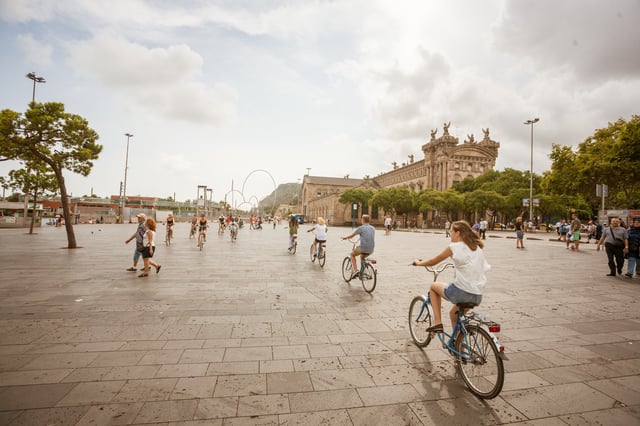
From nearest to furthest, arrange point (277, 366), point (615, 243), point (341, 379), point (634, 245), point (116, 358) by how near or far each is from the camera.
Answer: point (341, 379) < point (277, 366) < point (116, 358) < point (634, 245) < point (615, 243)

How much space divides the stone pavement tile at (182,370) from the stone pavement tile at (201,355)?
0.11m

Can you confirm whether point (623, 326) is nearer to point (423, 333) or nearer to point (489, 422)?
point (423, 333)

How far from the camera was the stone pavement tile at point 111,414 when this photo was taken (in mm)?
2897

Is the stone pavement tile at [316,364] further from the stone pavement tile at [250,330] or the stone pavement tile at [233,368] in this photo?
the stone pavement tile at [250,330]

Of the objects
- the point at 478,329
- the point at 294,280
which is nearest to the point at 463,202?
the point at 294,280

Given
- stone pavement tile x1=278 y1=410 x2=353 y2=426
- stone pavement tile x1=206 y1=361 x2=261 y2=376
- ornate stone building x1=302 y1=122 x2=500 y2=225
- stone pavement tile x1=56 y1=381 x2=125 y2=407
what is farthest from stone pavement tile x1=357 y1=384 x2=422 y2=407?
ornate stone building x1=302 y1=122 x2=500 y2=225

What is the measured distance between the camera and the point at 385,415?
10.0 ft

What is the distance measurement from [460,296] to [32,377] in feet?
15.2

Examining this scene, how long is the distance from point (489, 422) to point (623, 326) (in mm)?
4478

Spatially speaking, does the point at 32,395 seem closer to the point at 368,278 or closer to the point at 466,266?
the point at 466,266

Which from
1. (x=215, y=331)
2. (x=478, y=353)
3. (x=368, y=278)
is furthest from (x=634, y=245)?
(x=215, y=331)

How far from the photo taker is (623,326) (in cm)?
574

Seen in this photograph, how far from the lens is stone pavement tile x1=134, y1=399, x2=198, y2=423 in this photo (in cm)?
295

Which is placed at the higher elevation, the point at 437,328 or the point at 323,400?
the point at 437,328
